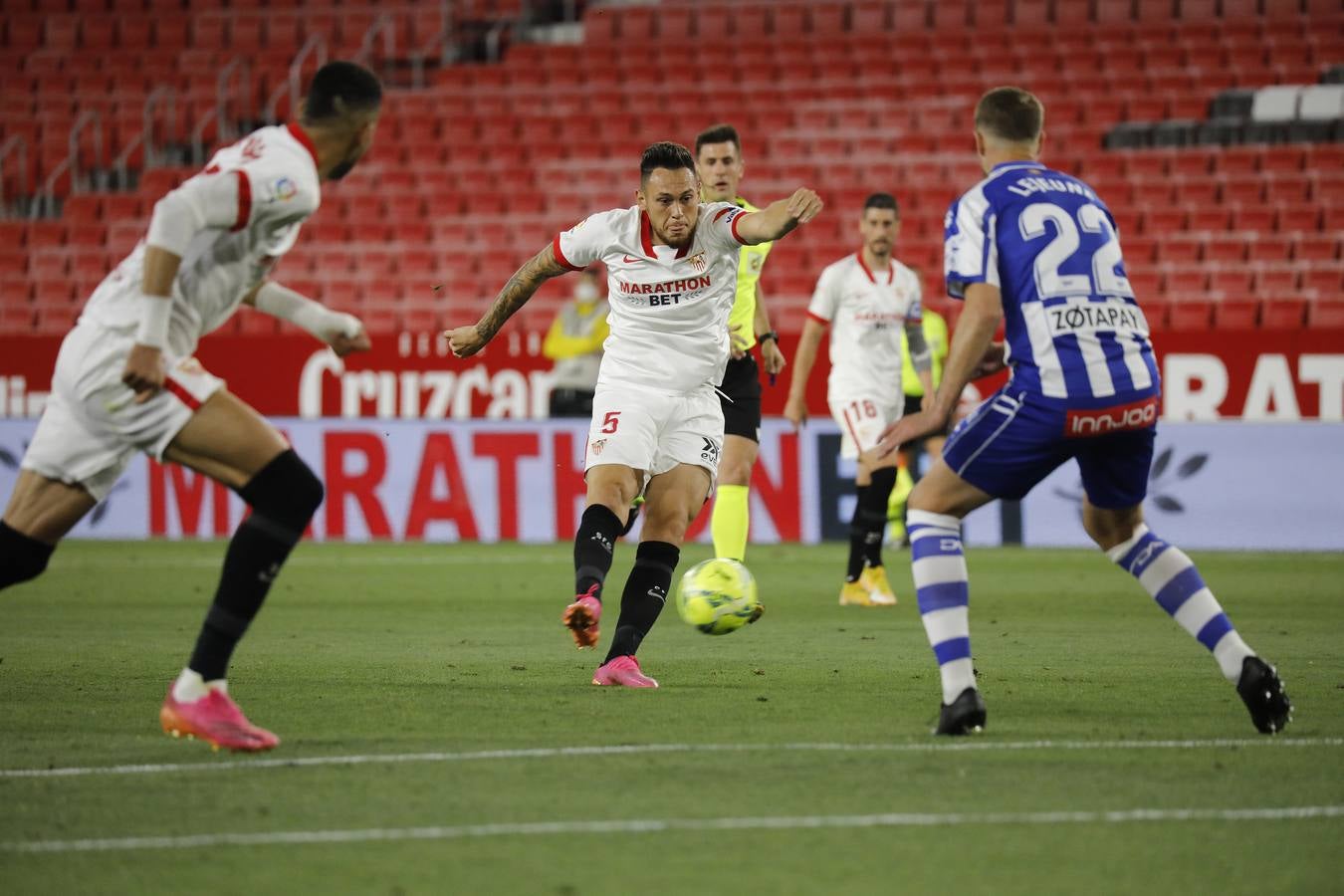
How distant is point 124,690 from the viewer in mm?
6977

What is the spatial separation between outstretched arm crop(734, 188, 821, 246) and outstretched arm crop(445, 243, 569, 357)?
0.81 meters

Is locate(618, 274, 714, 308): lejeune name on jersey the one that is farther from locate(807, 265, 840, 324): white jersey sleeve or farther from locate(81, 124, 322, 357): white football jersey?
locate(807, 265, 840, 324): white jersey sleeve

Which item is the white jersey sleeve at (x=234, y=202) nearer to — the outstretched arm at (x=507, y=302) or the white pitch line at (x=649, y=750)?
the white pitch line at (x=649, y=750)

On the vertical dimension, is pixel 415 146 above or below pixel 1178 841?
above

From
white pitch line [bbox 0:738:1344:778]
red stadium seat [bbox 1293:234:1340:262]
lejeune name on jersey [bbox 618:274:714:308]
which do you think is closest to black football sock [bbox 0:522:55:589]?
white pitch line [bbox 0:738:1344:778]

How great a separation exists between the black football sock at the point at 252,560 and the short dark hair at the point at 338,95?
1027 millimetres

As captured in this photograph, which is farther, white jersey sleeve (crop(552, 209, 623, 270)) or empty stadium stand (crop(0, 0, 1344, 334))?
empty stadium stand (crop(0, 0, 1344, 334))

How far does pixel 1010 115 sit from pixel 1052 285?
62 cm

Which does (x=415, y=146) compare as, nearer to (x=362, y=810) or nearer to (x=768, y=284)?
(x=768, y=284)

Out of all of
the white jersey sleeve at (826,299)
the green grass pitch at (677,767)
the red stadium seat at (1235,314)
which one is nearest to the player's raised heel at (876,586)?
the green grass pitch at (677,767)

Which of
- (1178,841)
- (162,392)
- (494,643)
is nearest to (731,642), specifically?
(494,643)

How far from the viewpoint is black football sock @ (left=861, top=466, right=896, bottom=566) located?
36.8 ft

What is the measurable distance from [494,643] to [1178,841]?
5.12m

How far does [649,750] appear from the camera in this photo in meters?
5.43
